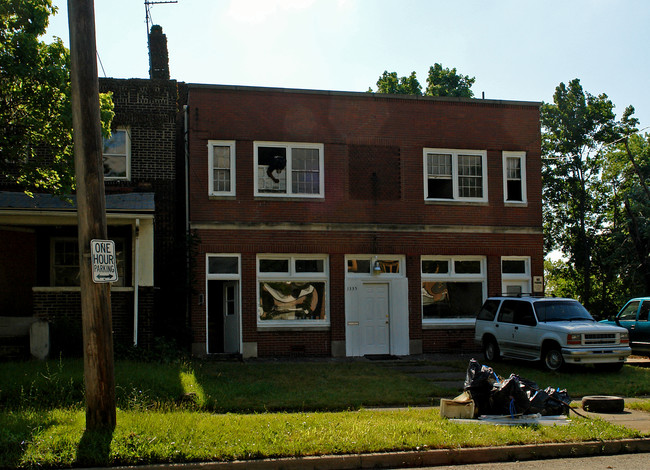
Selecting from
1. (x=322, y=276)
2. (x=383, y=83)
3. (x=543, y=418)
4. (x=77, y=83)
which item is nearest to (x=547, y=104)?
(x=383, y=83)

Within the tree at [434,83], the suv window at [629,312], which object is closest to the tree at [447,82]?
the tree at [434,83]

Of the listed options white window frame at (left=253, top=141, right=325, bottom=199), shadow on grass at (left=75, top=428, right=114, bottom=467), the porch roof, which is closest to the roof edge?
white window frame at (left=253, top=141, right=325, bottom=199)

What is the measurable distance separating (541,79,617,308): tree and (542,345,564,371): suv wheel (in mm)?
18473

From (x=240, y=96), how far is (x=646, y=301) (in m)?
13.4

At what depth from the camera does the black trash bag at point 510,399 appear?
10617 millimetres

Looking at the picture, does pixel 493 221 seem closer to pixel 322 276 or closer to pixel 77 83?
pixel 322 276

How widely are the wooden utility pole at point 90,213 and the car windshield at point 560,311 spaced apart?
1158 centimetres

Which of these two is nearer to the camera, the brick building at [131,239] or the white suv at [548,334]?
the white suv at [548,334]

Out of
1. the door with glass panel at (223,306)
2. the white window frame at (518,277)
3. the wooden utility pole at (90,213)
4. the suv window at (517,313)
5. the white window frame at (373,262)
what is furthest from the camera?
the white window frame at (518,277)

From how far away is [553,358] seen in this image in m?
16.3

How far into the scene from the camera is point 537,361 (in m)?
16.9

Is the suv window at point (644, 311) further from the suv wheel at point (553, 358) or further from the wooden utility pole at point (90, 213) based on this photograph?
the wooden utility pole at point (90, 213)

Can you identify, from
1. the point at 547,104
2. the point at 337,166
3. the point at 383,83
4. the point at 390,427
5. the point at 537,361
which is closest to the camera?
the point at 390,427

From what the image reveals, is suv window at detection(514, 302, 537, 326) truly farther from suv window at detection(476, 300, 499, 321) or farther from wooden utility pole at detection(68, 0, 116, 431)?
wooden utility pole at detection(68, 0, 116, 431)
